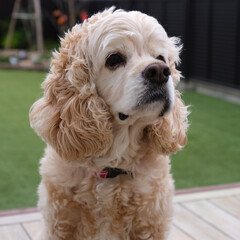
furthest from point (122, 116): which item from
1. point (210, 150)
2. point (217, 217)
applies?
point (210, 150)

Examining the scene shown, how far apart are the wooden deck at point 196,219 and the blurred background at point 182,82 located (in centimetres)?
46

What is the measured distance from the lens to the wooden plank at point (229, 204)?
328 cm

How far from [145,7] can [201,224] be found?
7474 millimetres

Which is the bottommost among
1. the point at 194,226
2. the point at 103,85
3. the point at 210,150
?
the point at 210,150

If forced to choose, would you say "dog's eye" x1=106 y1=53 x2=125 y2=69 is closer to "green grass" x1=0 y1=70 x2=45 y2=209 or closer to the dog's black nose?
the dog's black nose

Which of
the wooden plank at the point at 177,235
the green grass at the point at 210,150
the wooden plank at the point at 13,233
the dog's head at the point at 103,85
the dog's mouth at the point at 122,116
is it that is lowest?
the green grass at the point at 210,150

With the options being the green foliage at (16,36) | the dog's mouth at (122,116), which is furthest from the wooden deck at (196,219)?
the green foliage at (16,36)

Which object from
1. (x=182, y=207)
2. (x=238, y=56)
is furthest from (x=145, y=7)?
(x=182, y=207)

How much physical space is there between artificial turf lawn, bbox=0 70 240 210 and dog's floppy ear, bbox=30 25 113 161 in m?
1.63

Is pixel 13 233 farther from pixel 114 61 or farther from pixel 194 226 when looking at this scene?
pixel 114 61

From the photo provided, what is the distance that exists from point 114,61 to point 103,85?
0.13 m

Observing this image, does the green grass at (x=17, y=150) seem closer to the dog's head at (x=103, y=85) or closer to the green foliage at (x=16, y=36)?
the dog's head at (x=103, y=85)

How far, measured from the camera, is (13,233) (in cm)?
293

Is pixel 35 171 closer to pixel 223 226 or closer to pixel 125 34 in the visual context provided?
pixel 223 226
